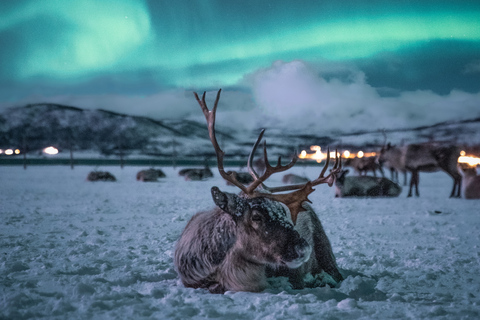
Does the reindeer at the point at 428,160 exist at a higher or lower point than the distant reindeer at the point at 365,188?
higher

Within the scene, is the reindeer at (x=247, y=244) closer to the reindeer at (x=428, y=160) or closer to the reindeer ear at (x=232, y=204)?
the reindeer ear at (x=232, y=204)

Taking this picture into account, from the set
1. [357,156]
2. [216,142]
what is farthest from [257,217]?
[357,156]

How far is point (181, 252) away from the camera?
160 inches

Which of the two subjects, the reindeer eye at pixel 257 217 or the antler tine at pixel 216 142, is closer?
the reindeer eye at pixel 257 217

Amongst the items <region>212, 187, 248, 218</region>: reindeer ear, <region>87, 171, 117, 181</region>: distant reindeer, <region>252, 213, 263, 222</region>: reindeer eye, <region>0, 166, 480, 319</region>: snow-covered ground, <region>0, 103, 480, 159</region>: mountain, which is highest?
<region>0, 103, 480, 159</region>: mountain

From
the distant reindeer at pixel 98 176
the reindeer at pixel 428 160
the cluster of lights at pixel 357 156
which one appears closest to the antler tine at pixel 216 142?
the cluster of lights at pixel 357 156

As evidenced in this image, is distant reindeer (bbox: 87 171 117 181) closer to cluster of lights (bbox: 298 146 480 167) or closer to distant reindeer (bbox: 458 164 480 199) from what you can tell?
cluster of lights (bbox: 298 146 480 167)

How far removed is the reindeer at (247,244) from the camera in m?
3.50

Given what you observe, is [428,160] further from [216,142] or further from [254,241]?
[254,241]

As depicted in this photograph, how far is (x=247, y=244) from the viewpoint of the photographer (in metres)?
3.61

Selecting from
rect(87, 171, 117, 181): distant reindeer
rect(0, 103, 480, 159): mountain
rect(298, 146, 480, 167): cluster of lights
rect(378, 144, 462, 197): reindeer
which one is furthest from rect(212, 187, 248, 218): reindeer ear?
rect(0, 103, 480, 159): mountain

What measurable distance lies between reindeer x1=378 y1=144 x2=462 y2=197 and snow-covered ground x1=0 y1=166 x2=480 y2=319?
18.9 feet

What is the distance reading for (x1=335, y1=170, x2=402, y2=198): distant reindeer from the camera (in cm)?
1444

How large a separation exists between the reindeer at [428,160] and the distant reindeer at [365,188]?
0.69m
